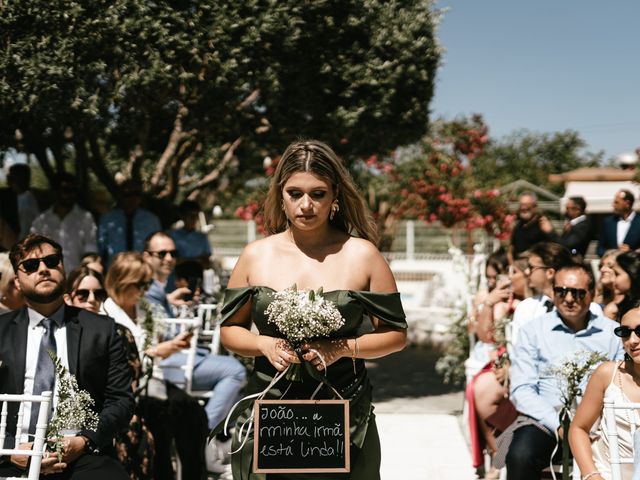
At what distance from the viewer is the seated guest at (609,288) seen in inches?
215

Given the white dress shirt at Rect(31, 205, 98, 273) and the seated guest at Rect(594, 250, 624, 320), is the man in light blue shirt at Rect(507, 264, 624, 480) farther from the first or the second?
the white dress shirt at Rect(31, 205, 98, 273)

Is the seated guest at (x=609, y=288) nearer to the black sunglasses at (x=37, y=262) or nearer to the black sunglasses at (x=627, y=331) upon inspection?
the black sunglasses at (x=627, y=331)

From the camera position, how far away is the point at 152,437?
484 centimetres

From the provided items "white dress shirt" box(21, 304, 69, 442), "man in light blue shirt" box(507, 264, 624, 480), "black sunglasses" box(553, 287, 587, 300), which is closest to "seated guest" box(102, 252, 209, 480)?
"white dress shirt" box(21, 304, 69, 442)

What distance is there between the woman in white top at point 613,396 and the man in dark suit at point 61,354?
2.05 meters

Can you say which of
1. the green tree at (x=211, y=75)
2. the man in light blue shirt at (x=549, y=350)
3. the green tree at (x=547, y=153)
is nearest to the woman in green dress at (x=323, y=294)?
the man in light blue shirt at (x=549, y=350)

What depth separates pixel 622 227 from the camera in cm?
947

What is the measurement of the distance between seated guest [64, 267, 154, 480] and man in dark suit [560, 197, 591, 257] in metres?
6.67

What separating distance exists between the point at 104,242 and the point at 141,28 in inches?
102

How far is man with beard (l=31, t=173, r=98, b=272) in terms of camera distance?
779 centimetres

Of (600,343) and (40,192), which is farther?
(40,192)

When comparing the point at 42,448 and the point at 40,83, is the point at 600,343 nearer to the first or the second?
the point at 42,448

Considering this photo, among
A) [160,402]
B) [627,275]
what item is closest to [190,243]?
[160,402]

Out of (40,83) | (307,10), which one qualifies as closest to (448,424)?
(307,10)
